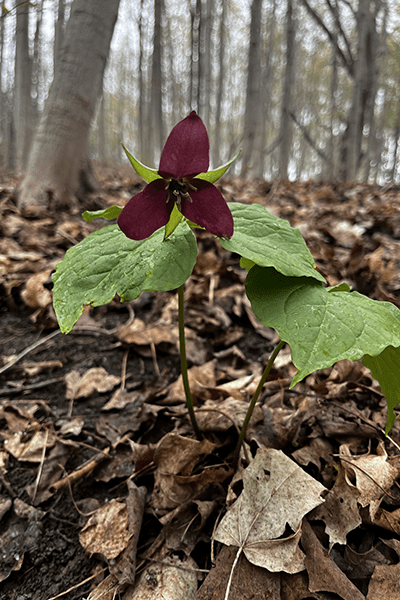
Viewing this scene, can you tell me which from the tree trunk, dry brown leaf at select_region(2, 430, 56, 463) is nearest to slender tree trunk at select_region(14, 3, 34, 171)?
the tree trunk

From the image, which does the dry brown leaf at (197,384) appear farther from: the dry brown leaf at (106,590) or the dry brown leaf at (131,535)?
A: the dry brown leaf at (106,590)

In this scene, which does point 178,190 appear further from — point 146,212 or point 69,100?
point 69,100

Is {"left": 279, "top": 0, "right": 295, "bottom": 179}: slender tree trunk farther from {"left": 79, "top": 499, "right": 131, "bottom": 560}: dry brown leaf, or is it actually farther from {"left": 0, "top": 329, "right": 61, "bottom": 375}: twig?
{"left": 79, "top": 499, "right": 131, "bottom": 560}: dry brown leaf

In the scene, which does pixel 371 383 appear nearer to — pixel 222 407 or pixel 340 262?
pixel 222 407

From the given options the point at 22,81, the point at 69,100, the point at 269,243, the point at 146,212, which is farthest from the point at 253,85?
the point at 146,212

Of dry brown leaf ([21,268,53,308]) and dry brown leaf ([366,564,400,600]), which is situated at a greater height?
dry brown leaf ([21,268,53,308])

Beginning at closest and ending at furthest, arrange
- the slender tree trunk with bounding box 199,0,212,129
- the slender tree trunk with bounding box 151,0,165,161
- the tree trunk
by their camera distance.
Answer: the tree trunk → the slender tree trunk with bounding box 151,0,165,161 → the slender tree trunk with bounding box 199,0,212,129

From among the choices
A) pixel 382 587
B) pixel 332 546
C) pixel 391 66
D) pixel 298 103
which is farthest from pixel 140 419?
pixel 298 103
